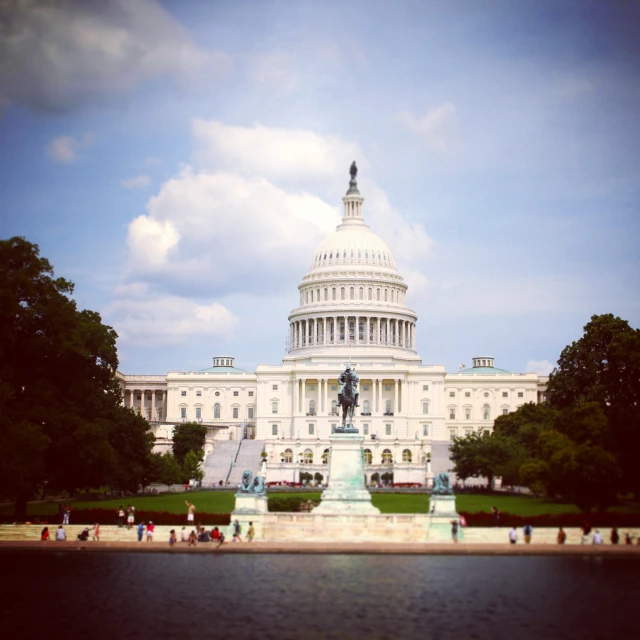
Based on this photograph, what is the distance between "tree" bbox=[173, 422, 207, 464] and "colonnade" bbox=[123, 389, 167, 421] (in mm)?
46685

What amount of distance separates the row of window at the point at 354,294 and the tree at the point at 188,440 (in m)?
41.6

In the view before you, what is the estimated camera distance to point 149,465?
98.5 m

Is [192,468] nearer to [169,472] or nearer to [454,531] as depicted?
[169,472]

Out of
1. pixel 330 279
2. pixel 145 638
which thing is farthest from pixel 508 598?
pixel 330 279

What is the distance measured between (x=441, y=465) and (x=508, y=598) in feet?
331

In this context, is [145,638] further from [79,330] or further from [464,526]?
[79,330]

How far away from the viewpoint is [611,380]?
89.1 m

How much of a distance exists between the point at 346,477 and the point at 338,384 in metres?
104

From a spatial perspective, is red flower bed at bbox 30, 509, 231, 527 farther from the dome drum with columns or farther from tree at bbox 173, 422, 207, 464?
the dome drum with columns

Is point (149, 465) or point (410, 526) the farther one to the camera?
point (149, 465)

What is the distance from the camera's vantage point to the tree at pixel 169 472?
11162cm

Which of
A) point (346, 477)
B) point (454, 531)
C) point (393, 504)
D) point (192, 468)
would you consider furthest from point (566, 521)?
point (192, 468)

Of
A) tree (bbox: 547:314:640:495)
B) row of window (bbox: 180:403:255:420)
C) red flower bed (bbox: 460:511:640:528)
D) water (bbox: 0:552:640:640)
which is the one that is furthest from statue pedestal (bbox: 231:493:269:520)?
row of window (bbox: 180:403:255:420)

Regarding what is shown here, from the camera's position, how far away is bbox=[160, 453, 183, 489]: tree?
366ft
